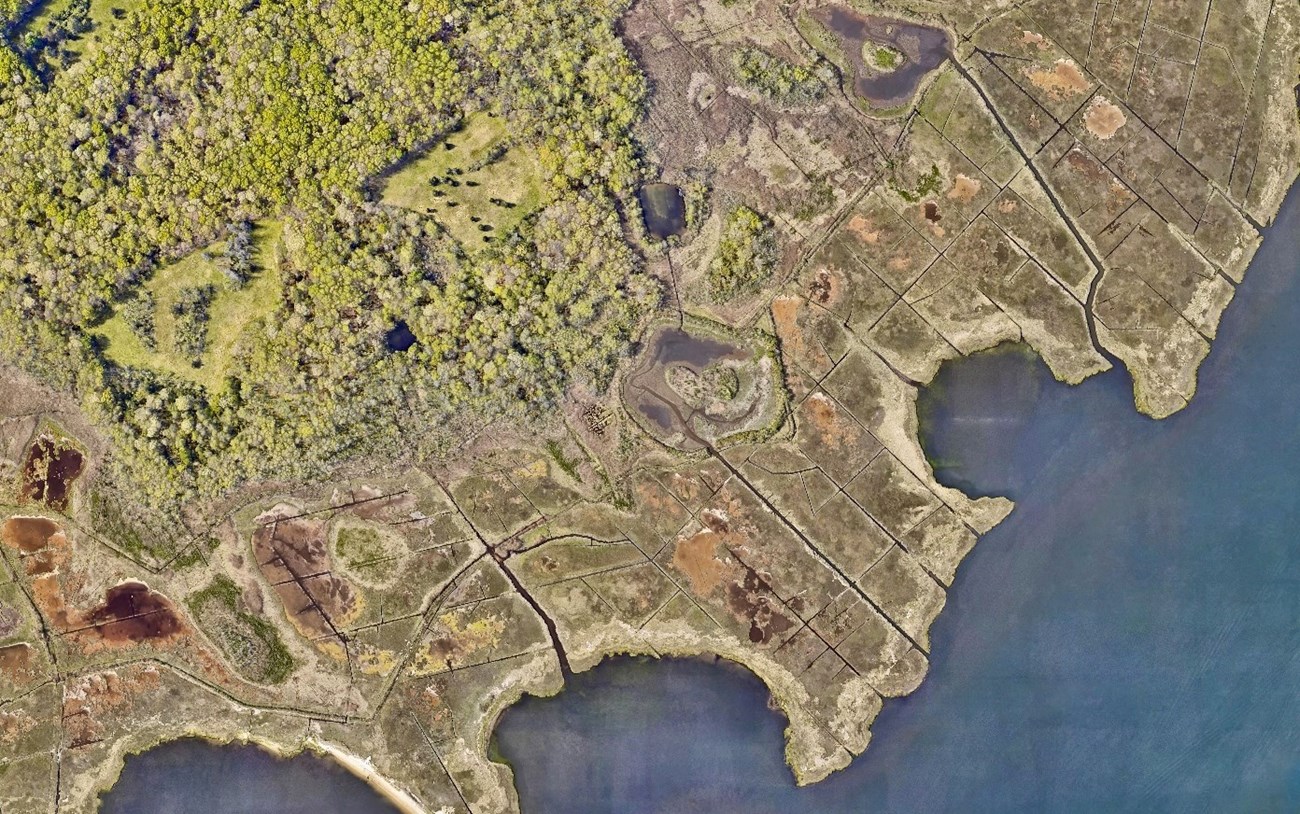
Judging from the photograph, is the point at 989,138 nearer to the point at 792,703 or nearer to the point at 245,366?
the point at 792,703

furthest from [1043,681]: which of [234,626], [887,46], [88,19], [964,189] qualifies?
[88,19]

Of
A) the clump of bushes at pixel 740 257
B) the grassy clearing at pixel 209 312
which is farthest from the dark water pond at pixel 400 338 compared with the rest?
the clump of bushes at pixel 740 257

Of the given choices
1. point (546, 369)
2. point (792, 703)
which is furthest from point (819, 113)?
point (792, 703)

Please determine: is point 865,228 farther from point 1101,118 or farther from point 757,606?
point 757,606

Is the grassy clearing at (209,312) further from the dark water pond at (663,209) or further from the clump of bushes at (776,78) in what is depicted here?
the clump of bushes at (776,78)

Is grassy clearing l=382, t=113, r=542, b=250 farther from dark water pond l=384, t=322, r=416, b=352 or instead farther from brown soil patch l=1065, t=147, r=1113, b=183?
brown soil patch l=1065, t=147, r=1113, b=183
